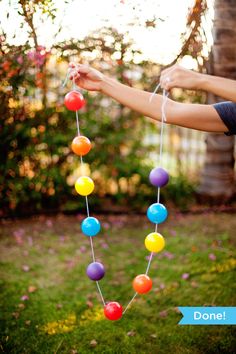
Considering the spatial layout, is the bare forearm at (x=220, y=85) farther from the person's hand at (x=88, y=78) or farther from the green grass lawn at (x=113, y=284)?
the green grass lawn at (x=113, y=284)

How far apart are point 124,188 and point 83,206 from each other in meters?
0.67

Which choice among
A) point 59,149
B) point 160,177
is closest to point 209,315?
point 160,177

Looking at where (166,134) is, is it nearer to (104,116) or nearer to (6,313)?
(104,116)

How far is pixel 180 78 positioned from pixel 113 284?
92.9 inches

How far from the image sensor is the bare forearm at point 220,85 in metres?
2.24

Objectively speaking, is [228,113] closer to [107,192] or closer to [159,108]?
[159,108]

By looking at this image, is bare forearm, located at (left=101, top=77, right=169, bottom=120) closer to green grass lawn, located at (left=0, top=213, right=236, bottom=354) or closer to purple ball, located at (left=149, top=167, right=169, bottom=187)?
purple ball, located at (left=149, top=167, right=169, bottom=187)

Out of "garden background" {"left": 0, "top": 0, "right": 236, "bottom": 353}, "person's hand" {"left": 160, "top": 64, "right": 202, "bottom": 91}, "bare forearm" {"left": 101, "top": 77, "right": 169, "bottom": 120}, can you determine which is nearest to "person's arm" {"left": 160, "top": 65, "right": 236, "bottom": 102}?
"person's hand" {"left": 160, "top": 64, "right": 202, "bottom": 91}

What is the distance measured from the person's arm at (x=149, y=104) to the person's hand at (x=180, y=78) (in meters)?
0.31

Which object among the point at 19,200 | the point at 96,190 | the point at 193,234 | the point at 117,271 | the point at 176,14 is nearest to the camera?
the point at 176,14

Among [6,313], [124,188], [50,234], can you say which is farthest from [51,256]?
[124,188]

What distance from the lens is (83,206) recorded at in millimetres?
5645

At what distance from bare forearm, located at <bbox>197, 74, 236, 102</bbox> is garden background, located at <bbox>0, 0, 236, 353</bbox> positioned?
2.49 feet

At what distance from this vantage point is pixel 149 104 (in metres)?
2.57
